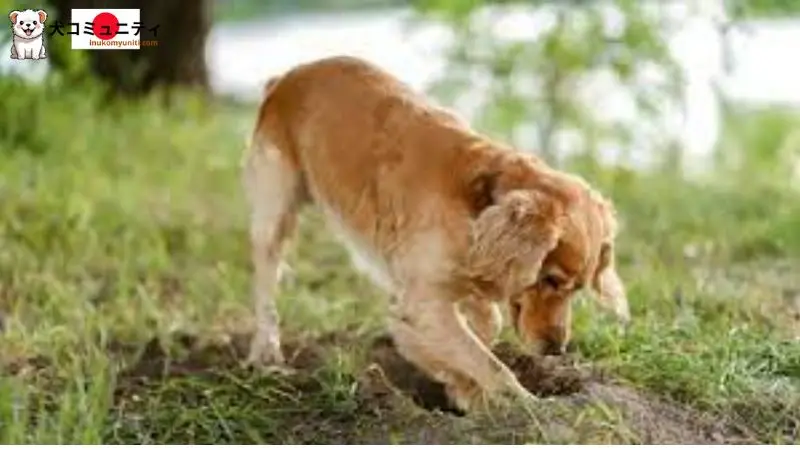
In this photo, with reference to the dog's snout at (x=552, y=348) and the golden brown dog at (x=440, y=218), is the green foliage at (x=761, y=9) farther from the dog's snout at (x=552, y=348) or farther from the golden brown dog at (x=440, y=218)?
Answer: the dog's snout at (x=552, y=348)

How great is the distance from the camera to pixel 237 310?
13.8 feet

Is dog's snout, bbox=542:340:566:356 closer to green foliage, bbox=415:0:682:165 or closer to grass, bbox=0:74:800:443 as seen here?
grass, bbox=0:74:800:443

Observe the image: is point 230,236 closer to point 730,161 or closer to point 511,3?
point 511,3

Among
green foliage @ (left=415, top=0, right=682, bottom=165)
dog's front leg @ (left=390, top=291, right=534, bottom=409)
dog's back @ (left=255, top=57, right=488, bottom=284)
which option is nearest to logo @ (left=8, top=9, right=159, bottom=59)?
dog's back @ (left=255, top=57, right=488, bottom=284)

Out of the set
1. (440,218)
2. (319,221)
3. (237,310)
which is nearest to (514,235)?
(440,218)

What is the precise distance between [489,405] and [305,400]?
1.21 feet

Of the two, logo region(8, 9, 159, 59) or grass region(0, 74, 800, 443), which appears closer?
grass region(0, 74, 800, 443)

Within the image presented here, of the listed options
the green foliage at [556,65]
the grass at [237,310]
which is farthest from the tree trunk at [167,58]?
the green foliage at [556,65]

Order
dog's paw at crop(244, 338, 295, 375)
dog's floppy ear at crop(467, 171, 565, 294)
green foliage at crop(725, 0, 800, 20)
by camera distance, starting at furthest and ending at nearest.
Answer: green foliage at crop(725, 0, 800, 20), dog's paw at crop(244, 338, 295, 375), dog's floppy ear at crop(467, 171, 565, 294)

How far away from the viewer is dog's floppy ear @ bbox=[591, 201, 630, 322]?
3.34 meters

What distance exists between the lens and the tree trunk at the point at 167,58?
632 centimetres

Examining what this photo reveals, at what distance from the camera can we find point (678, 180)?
5.39 metres

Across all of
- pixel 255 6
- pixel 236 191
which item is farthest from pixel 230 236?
pixel 255 6

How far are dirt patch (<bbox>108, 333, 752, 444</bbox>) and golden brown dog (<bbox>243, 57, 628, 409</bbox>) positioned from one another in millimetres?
88
